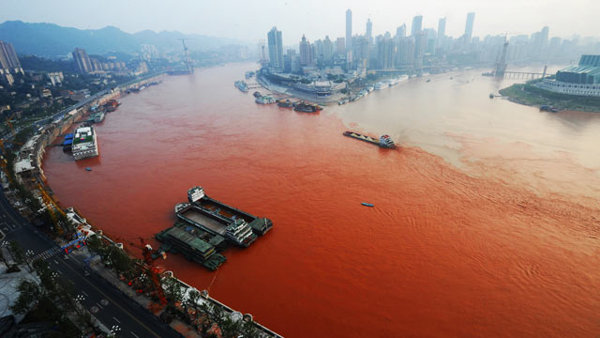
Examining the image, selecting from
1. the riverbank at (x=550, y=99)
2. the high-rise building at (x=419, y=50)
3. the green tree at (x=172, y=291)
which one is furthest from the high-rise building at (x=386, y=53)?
the green tree at (x=172, y=291)

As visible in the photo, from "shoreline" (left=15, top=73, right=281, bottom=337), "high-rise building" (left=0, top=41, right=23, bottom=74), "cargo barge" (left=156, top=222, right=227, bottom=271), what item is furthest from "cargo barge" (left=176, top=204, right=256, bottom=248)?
"high-rise building" (left=0, top=41, right=23, bottom=74)

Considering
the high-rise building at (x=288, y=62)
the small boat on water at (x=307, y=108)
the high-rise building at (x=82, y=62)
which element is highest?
the high-rise building at (x=82, y=62)

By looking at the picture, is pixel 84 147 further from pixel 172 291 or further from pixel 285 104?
pixel 285 104

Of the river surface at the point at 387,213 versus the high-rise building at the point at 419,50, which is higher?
the high-rise building at the point at 419,50

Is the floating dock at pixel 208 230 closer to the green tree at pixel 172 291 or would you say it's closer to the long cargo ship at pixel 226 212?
the long cargo ship at pixel 226 212

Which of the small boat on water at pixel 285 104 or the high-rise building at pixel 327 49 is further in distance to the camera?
the high-rise building at pixel 327 49

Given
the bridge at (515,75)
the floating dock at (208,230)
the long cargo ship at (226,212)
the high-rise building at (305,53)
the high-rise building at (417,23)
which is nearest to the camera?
the floating dock at (208,230)

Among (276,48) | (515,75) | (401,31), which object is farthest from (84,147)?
(401,31)
